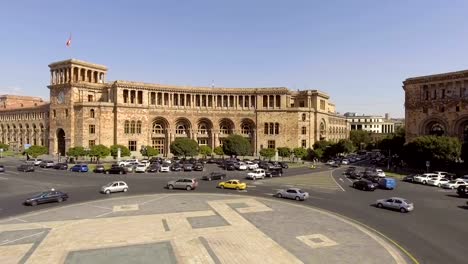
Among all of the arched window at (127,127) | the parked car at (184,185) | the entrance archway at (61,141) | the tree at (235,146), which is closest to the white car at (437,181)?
the parked car at (184,185)

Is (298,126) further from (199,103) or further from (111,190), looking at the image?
(111,190)

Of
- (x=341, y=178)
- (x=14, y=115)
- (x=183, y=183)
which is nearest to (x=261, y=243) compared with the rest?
(x=183, y=183)

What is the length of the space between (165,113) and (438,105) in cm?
5961

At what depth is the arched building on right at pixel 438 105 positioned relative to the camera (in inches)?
2500

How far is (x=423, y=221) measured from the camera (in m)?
26.8

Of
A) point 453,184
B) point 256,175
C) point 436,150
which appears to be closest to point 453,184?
point 453,184

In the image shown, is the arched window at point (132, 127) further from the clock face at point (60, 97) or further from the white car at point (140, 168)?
the white car at point (140, 168)

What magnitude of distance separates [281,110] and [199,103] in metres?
21.5

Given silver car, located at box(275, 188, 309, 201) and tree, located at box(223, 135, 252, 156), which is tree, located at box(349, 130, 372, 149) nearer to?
tree, located at box(223, 135, 252, 156)

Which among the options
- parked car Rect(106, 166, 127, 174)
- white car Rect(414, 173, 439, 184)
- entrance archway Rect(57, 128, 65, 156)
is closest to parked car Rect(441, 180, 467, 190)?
white car Rect(414, 173, 439, 184)

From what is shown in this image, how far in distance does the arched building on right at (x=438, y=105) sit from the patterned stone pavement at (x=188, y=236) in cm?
4750

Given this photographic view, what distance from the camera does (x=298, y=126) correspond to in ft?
298

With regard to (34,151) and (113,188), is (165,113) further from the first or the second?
(113,188)

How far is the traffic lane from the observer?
20.3 meters
